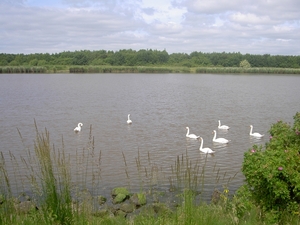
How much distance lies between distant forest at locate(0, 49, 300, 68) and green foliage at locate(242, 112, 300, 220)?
93.8 metres

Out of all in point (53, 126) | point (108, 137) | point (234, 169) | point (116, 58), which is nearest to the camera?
point (234, 169)

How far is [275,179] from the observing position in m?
5.22

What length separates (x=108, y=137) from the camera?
55.7 ft

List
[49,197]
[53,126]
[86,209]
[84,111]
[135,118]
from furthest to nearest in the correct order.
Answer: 1. [84,111]
2. [135,118]
3. [53,126]
4. [86,209]
5. [49,197]

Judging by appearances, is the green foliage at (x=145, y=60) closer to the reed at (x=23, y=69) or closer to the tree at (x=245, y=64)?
the tree at (x=245, y=64)

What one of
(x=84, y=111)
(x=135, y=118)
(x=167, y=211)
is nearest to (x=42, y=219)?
(x=167, y=211)

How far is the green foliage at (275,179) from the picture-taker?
520 cm

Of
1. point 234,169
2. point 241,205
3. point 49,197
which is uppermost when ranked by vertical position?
point 49,197

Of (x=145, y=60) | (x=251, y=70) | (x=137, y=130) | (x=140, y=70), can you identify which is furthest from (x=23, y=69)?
(x=137, y=130)

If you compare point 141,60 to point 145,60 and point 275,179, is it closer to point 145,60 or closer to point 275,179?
point 145,60

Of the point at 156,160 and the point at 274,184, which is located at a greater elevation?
the point at 274,184

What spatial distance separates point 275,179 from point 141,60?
99.6 meters

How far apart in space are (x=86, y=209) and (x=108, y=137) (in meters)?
12.1

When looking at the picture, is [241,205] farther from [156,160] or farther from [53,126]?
[53,126]
